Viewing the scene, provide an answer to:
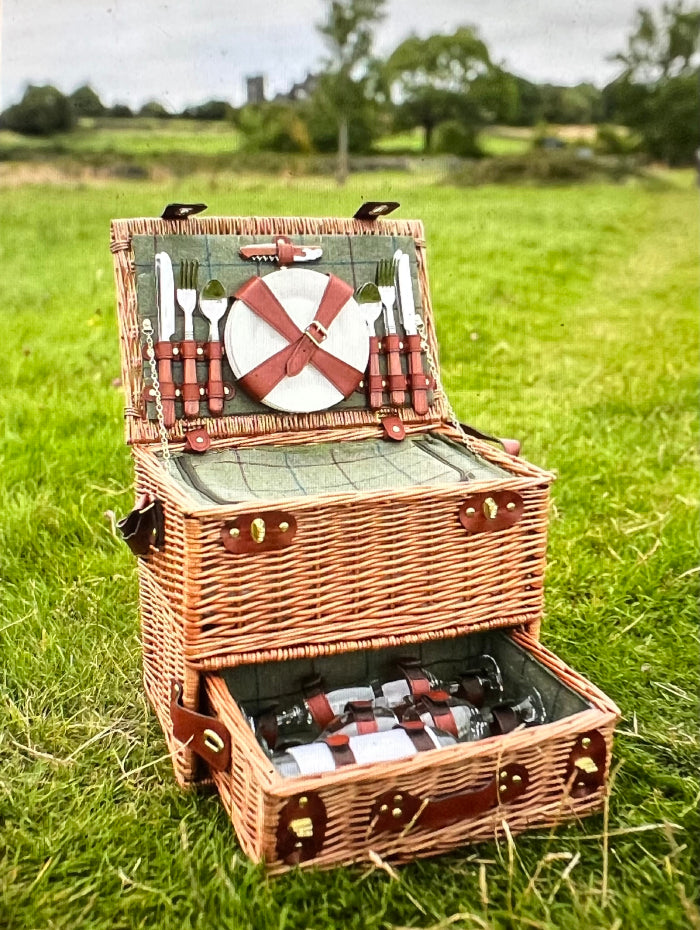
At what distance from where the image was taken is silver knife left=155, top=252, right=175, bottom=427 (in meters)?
1.94

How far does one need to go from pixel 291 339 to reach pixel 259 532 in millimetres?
616

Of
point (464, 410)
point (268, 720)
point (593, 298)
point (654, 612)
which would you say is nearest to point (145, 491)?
point (268, 720)

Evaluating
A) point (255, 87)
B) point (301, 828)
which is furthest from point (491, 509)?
point (255, 87)

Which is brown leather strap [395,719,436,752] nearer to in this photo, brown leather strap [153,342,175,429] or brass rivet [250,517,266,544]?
brass rivet [250,517,266,544]

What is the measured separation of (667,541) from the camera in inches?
106

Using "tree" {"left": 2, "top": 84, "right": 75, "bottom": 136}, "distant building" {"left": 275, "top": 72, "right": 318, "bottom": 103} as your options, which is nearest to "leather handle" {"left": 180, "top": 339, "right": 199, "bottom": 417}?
"distant building" {"left": 275, "top": 72, "right": 318, "bottom": 103}

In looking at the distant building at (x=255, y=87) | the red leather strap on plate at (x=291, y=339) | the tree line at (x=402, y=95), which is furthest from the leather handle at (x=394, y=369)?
the tree line at (x=402, y=95)

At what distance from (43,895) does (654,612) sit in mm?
1648

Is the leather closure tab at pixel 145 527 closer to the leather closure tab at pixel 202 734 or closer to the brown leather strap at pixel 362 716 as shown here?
the leather closure tab at pixel 202 734

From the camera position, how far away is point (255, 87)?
119 inches

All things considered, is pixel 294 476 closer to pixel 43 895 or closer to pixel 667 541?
pixel 43 895

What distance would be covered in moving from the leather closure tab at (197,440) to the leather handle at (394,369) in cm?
47

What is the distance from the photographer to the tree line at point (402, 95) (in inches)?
129

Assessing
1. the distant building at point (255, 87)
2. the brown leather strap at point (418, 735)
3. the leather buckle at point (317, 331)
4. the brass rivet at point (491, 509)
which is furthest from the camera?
the distant building at point (255, 87)
